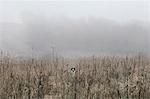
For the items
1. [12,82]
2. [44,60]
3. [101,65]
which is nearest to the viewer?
[12,82]

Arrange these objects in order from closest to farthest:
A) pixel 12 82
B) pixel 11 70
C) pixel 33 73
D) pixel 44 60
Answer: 1. pixel 12 82
2. pixel 33 73
3. pixel 11 70
4. pixel 44 60

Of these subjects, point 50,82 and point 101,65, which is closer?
point 50,82

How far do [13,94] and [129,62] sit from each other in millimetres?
8707

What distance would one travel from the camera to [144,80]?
13.1 meters

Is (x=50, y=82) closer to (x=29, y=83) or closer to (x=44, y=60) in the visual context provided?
(x=29, y=83)

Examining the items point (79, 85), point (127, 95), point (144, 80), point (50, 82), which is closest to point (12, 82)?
point (50, 82)

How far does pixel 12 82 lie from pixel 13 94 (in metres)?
0.92

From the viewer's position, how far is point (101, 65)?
17.4 meters

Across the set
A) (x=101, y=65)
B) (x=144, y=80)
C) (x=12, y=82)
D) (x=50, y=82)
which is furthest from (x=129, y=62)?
(x=12, y=82)

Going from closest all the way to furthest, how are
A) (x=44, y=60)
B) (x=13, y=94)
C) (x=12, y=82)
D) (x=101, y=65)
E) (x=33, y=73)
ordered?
(x=13, y=94), (x=12, y=82), (x=33, y=73), (x=101, y=65), (x=44, y=60)

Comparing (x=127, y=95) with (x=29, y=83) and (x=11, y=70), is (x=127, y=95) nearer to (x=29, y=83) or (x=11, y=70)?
(x=29, y=83)

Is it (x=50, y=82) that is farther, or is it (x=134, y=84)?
(x=50, y=82)

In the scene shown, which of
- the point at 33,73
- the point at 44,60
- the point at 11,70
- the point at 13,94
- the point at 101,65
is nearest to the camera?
the point at 13,94

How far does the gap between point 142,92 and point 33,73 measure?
5.22 meters
